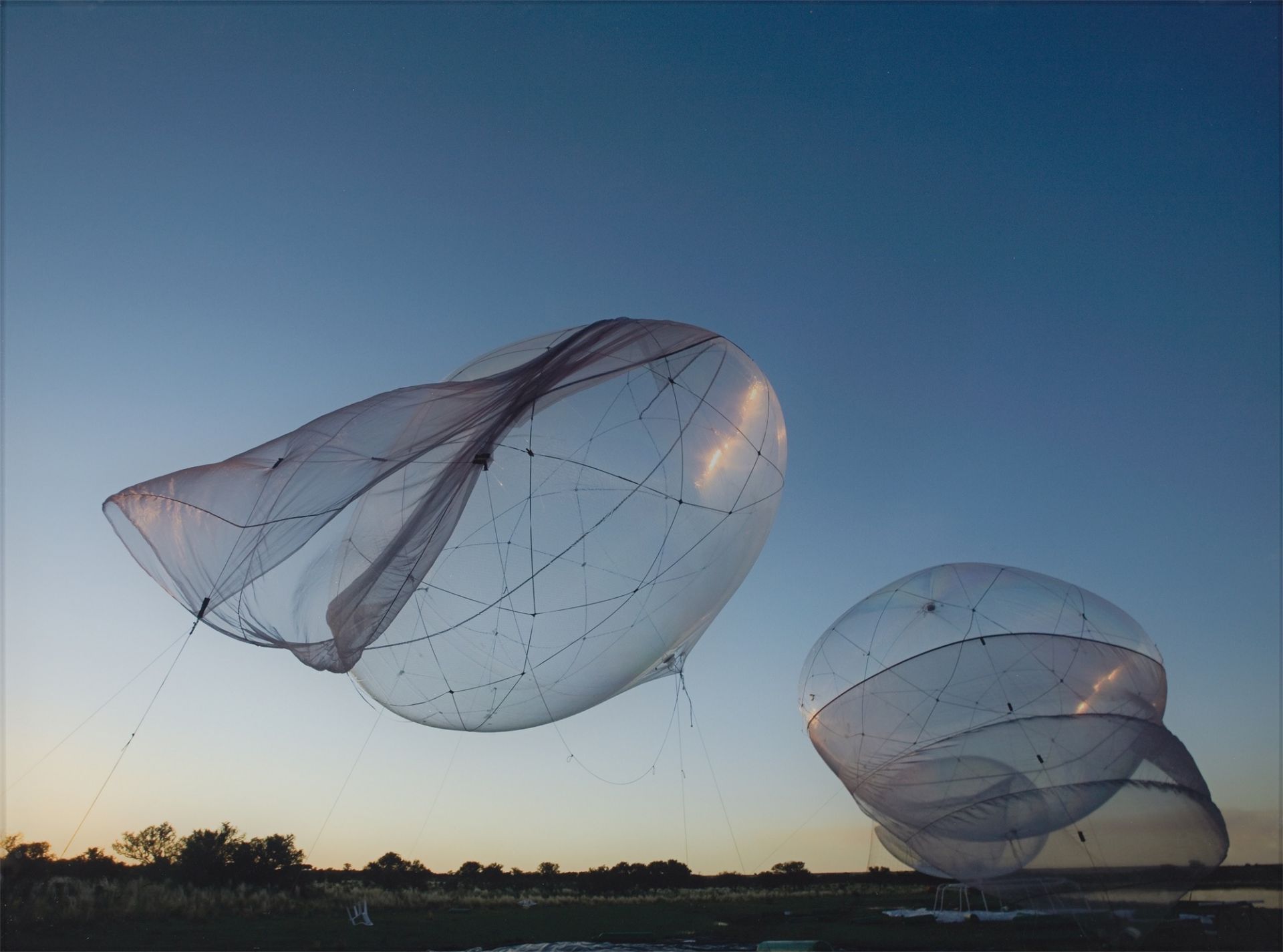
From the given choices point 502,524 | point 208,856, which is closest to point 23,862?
point 208,856

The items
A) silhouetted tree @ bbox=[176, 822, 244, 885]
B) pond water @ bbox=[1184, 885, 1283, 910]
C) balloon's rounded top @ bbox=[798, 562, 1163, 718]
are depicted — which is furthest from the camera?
silhouetted tree @ bbox=[176, 822, 244, 885]

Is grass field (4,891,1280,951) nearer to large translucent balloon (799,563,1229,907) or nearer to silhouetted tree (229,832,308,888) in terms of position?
large translucent balloon (799,563,1229,907)

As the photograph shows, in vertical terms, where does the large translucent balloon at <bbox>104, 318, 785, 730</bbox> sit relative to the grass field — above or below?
above

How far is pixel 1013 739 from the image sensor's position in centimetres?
1267

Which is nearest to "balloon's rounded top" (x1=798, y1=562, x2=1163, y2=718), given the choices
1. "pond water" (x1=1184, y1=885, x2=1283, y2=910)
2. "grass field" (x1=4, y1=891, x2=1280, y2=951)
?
"pond water" (x1=1184, y1=885, x2=1283, y2=910)

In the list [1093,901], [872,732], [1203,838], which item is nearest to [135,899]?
[872,732]

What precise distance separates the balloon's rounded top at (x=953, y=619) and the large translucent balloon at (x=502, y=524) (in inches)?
222

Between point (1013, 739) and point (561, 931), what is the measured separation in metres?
11.6

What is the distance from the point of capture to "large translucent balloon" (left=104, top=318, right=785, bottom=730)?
7543mm

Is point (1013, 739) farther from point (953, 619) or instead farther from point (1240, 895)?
point (1240, 895)

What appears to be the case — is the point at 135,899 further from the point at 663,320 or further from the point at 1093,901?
the point at 1093,901

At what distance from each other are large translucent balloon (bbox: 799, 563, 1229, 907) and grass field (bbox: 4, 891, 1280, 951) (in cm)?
90

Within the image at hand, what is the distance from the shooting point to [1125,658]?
46.5 feet

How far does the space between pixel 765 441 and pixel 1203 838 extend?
9.13m
